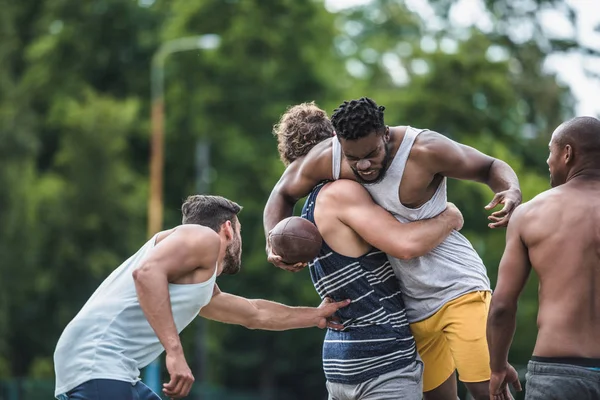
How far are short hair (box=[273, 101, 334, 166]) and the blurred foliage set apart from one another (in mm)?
19017

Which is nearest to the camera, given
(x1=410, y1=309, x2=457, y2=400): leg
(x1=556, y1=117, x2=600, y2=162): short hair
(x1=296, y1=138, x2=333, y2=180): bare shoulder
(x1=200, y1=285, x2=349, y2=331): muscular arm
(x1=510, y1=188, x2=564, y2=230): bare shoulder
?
(x1=510, y1=188, x2=564, y2=230): bare shoulder

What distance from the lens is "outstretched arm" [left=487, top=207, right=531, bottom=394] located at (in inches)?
215

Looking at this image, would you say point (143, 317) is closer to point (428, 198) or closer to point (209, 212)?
point (209, 212)

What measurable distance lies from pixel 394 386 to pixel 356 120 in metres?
1.45

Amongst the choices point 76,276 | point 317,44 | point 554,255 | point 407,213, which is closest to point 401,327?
point 407,213

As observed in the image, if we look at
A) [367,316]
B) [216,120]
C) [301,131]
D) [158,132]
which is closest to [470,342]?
[367,316]

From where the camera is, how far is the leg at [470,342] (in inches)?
241

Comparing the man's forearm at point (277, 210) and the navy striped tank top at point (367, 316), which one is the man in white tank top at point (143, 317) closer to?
the man's forearm at point (277, 210)

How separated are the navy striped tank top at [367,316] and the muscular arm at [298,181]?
0.23 metres

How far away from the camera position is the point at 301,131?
258 inches

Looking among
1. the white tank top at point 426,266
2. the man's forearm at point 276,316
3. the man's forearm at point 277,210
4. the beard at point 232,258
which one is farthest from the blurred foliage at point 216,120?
the beard at point 232,258

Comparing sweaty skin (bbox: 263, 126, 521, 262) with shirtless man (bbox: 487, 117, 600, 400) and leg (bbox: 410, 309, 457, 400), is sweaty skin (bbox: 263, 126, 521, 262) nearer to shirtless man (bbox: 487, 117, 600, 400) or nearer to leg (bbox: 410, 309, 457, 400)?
shirtless man (bbox: 487, 117, 600, 400)

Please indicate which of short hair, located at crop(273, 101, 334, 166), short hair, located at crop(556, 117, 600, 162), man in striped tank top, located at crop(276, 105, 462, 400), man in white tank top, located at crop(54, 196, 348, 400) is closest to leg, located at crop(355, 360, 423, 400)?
man in striped tank top, located at crop(276, 105, 462, 400)

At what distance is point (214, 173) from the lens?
30391 millimetres
